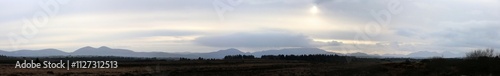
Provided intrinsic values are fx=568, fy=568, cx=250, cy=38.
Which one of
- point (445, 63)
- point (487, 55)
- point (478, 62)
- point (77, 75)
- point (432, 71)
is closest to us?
point (478, 62)

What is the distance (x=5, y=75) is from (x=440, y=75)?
40886mm

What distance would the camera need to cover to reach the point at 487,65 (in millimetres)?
43406

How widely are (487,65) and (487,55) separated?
4851 millimetres

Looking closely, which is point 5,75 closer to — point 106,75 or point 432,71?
point 106,75

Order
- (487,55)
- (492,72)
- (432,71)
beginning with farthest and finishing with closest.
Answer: (432,71) → (487,55) → (492,72)

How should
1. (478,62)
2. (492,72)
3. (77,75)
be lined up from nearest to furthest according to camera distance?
(492,72), (478,62), (77,75)

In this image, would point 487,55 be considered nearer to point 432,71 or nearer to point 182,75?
point 432,71

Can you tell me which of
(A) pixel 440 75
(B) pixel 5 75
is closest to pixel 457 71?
(A) pixel 440 75

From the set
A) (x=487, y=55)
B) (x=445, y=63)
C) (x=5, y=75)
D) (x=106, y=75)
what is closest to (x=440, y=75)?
Answer: (x=487, y=55)

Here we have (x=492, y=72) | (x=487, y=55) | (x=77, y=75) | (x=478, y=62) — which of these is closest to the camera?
(x=492, y=72)

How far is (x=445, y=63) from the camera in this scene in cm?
5469

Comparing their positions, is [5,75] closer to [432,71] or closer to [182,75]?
[182,75]

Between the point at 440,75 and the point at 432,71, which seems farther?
the point at 432,71

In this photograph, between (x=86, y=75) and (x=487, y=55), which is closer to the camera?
(x=487, y=55)
